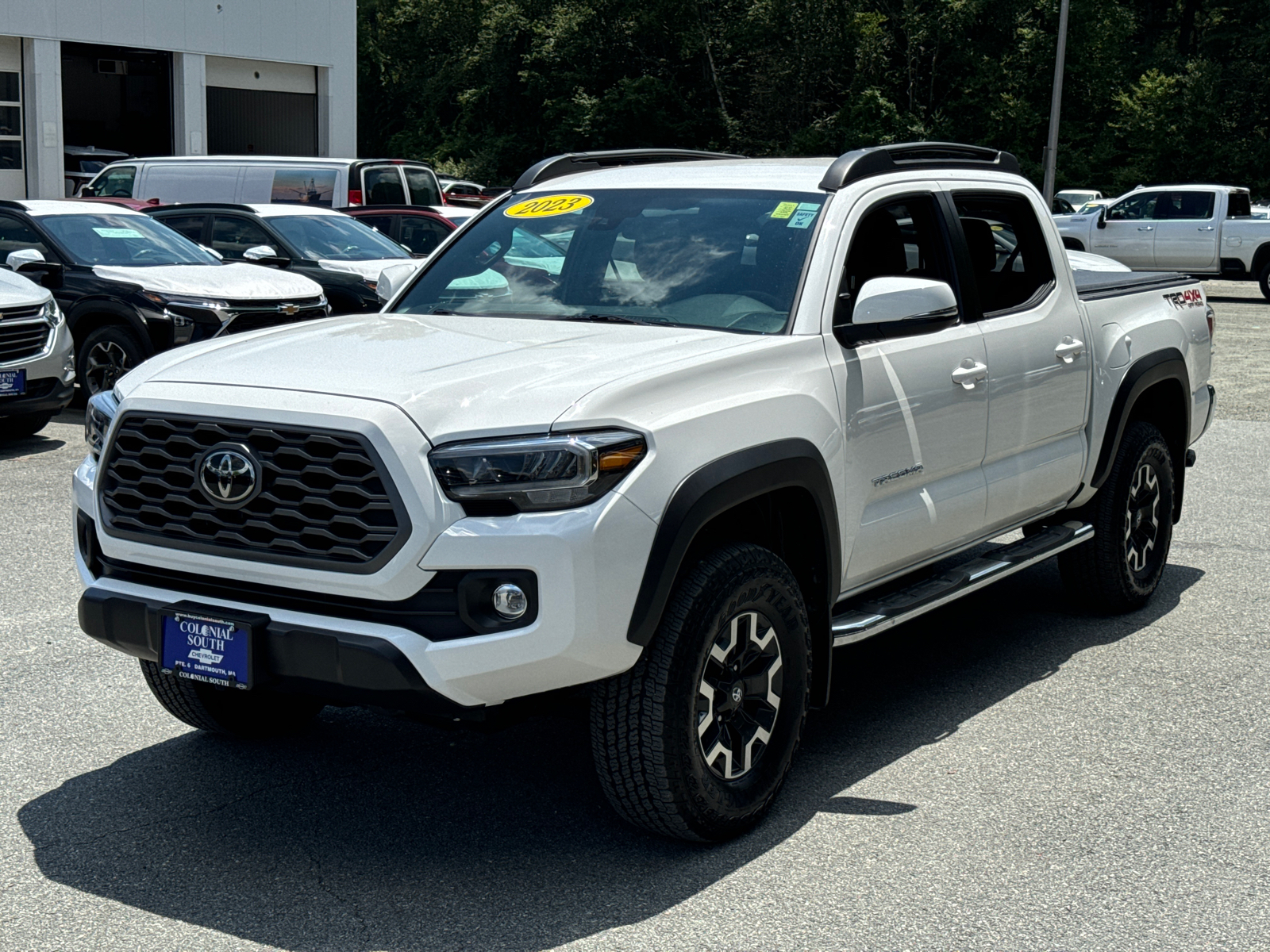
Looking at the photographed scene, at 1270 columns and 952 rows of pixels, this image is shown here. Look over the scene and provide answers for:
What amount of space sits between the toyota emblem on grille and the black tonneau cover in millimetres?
3752

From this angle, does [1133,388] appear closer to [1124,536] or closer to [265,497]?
[1124,536]

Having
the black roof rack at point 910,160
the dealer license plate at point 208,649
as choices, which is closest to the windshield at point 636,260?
the black roof rack at point 910,160

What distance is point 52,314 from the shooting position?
1077 centimetres

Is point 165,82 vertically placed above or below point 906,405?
above

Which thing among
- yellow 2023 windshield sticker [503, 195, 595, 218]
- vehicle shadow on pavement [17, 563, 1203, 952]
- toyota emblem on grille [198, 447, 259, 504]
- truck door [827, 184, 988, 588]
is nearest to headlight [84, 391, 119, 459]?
toyota emblem on grille [198, 447, 259, 504]

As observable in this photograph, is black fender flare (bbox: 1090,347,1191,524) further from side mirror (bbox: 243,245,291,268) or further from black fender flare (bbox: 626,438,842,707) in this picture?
side mirror (bbox: 243,245,291,268)

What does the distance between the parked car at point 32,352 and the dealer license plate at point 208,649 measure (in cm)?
702

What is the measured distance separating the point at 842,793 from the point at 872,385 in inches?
49.5

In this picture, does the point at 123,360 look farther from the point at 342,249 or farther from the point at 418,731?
the point at 418,731

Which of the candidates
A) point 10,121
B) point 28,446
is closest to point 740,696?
point 28,446

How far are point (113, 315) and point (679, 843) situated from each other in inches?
359

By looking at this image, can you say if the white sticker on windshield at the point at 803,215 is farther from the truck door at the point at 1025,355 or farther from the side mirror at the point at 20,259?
the side mirror at the point at 20,259

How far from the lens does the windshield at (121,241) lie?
12492 mm

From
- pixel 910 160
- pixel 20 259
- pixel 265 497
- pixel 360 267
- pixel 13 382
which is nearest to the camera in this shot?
pixel 265 497
